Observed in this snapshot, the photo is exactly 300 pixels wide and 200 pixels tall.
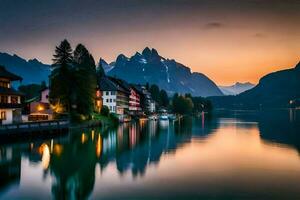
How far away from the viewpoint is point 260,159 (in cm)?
5284

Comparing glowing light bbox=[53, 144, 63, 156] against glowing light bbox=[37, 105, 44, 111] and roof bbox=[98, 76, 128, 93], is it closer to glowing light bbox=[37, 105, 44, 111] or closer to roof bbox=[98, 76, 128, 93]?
glowing light bbox=[37, 105, 44, 111]

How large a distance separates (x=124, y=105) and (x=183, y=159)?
11650 centimetres

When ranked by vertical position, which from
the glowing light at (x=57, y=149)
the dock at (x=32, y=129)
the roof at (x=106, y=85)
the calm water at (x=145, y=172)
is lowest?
the calm water at (x=145, y=172)

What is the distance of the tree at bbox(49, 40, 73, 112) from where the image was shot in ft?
331

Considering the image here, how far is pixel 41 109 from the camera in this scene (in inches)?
4188

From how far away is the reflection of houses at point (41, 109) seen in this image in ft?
329

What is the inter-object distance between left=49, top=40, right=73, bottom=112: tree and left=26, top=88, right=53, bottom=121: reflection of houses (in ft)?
12.6

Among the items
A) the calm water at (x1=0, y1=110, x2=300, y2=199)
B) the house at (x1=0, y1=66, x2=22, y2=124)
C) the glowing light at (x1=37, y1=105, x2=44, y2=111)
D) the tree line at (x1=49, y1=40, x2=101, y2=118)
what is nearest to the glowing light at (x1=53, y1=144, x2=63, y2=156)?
the calm water at (x1=0, y1=110, x2=300, y2=199)

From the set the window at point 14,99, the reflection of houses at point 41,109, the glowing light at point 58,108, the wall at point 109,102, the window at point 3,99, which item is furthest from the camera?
the wall at point 109,102

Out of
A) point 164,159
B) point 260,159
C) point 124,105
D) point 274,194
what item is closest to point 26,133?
point 164,159

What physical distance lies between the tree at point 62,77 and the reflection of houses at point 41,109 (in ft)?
12.6

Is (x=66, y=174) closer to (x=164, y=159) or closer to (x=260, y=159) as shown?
(x=164, y=159)

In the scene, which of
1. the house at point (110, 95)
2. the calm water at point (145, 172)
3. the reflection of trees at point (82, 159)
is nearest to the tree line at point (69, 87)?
the reflection of trees at point (82, 159)

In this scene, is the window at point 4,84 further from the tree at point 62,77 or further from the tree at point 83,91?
the tree at point 83,91
